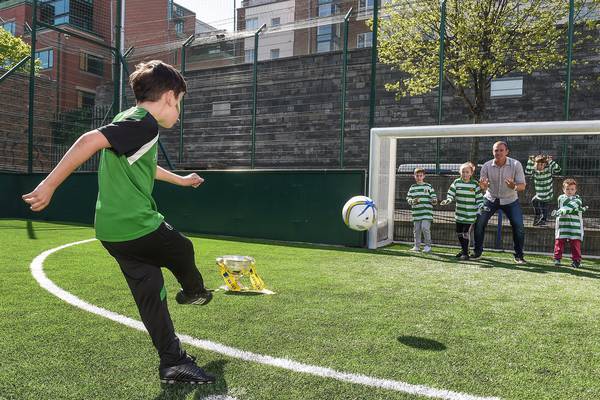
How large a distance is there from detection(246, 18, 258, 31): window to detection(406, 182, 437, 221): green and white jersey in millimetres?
7903

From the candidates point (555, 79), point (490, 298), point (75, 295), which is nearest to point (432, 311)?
point (490, 298)

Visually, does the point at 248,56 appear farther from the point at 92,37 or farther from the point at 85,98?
the point at 85,98

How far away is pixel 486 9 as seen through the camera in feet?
51.5

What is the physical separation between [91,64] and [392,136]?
12263 mm

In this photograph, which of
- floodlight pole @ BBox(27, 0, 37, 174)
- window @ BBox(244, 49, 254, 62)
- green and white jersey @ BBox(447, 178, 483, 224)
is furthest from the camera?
window @ BBox(244, 49, 254, 62)

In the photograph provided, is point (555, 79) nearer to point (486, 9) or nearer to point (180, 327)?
point (486, 9)

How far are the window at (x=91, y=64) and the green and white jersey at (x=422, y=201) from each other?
438 inches

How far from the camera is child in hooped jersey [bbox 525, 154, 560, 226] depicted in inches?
375

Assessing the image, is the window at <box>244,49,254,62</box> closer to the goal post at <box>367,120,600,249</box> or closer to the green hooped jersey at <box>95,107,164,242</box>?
the goal post at <box>367,120,600,249</box>

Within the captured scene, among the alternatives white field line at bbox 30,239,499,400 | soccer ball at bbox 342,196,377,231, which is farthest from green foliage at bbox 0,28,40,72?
white field line at bbox 30,239,499,400

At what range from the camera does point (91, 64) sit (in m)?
16.6

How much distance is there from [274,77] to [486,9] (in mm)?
7602

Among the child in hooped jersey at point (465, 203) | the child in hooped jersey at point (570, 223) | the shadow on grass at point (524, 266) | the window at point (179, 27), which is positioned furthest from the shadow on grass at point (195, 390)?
the window at point (179, 27)

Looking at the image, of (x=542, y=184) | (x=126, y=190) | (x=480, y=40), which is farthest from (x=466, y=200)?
(x=480, y=40)
